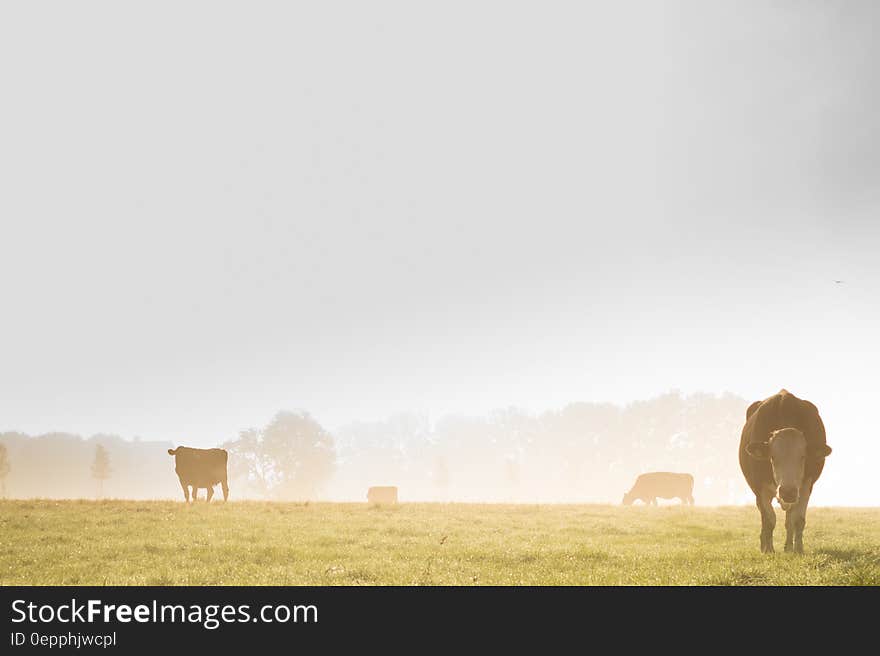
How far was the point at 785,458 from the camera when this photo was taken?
1343 cm

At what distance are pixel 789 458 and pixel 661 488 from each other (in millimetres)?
51032

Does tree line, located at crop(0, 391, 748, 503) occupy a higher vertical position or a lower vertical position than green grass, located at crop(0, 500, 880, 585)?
lower

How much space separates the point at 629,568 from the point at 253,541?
9.74 metres

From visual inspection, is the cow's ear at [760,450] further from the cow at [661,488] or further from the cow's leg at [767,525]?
the cow at [661,488]

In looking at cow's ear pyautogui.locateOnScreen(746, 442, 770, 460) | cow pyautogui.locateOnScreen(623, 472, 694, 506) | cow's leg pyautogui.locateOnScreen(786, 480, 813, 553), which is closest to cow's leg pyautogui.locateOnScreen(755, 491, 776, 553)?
cow's leg pyautogui.locateOnScreen(786, 480, 813, 553)

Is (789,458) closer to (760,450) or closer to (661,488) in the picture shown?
(760,450)

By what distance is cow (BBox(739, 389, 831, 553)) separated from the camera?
13.4 meters

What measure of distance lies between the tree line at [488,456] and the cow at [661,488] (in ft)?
122

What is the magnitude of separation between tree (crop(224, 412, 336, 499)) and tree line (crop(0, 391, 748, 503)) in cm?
16

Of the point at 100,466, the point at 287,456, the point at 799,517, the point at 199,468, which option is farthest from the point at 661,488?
the point at 100,466

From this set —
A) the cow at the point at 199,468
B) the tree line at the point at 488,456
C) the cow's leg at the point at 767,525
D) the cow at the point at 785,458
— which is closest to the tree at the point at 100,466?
the tree line at the point at 488,456

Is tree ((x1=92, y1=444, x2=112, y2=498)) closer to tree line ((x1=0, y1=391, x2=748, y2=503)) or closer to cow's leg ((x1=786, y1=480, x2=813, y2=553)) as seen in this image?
tree line ((x1=0, y1=391, x2=748, y2=503))

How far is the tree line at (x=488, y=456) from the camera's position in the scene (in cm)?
9756
